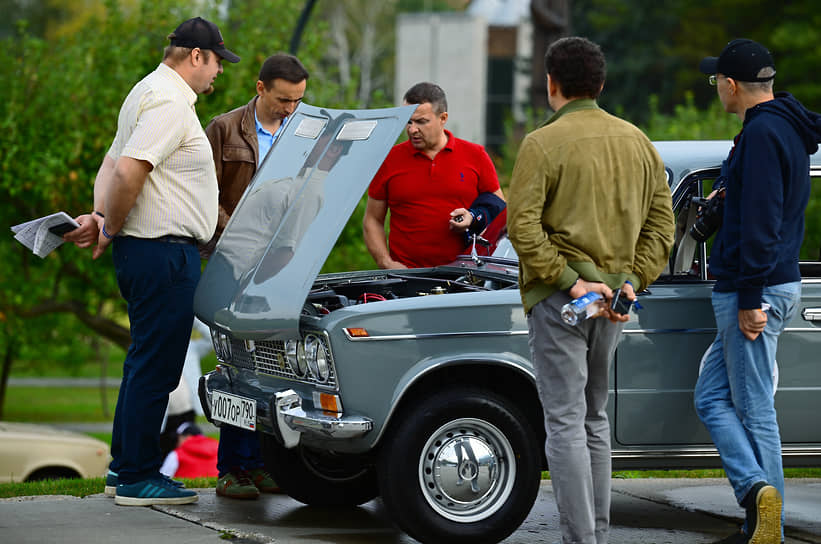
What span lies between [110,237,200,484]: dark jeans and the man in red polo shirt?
1.27 metres

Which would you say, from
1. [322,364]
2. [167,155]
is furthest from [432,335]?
[167,155]

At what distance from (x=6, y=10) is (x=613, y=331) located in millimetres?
59348

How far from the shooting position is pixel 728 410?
A: 5.17 metres

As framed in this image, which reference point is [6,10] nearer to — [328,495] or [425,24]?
[425,24]

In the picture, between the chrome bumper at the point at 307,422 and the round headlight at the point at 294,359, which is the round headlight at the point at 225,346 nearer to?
the round headlight at the point at 294,359

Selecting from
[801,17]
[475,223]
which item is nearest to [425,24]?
[801,17]

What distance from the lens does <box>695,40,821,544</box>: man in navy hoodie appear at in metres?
4.93

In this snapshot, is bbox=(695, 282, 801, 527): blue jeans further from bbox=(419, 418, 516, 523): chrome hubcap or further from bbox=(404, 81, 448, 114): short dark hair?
bbox=(404, 81, 448, 114): short dark hair

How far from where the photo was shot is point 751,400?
5098mm

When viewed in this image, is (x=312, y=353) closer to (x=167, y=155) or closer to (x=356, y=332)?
(x=356, y=332)

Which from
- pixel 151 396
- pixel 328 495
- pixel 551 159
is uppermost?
pixel 551 159

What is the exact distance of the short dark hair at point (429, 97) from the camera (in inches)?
259

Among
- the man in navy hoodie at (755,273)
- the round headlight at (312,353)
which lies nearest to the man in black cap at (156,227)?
the round headlight at (312,353)

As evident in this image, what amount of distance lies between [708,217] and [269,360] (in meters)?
2.18
